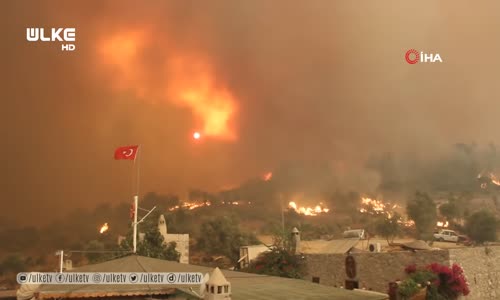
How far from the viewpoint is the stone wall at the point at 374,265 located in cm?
2095

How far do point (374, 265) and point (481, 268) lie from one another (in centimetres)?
542

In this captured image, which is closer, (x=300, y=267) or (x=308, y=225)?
(x=300, y=267)

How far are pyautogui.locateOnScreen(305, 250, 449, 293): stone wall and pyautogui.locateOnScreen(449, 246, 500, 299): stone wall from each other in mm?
1351

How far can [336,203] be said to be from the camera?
367 feet

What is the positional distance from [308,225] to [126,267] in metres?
83.5

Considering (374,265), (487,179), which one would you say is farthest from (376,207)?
(374,265)

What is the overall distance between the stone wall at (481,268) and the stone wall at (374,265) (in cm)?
135

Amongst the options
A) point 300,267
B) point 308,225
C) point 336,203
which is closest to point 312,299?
point 300,267

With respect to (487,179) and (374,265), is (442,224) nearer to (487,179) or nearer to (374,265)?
(487,179)

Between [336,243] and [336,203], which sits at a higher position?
[336,203]

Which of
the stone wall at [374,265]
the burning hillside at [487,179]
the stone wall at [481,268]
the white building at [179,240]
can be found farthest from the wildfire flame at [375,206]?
the stone wall at [481,268]

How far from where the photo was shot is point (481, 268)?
2211cm

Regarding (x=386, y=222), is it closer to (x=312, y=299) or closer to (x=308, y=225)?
(x=308, y=225)

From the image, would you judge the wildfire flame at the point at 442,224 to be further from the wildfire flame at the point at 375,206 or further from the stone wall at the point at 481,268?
the stone wall at the point at 481,268
